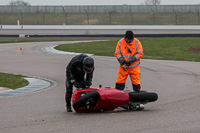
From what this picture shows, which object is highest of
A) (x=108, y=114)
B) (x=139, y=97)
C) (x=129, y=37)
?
(x=129, y=37)

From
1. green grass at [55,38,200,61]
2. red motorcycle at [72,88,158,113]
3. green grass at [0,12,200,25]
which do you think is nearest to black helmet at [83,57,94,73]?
red motorcycle at [72,88,158,113]

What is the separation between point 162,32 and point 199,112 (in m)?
42.9

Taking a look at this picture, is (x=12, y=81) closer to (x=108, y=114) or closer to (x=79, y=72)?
(x=79, y=72)

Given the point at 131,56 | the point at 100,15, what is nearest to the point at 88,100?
the point at 131,56

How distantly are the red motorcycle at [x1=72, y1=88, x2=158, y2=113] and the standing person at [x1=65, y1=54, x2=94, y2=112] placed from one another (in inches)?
9.7

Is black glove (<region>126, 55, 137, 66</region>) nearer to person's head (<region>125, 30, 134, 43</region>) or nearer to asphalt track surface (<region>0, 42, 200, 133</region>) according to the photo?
person's head (<region>125, 30, 134, 43</region>)

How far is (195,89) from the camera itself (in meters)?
11.3

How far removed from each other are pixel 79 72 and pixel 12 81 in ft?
20.0

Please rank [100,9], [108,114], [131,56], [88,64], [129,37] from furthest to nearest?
[100,9] → [131,56] → [129,37] → [108,114] → [88,64]

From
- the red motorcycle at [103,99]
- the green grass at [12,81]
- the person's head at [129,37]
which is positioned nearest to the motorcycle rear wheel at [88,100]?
the red motorcycle at [103,99]

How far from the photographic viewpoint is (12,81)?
13539 mm

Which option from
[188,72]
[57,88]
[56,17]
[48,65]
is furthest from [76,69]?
[56,17]

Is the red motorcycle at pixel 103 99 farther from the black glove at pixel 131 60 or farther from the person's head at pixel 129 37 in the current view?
the person's head at pixel 129 37

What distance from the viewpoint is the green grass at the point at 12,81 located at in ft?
41.5
